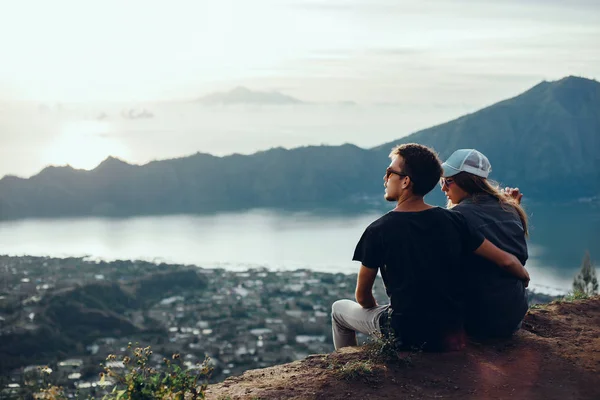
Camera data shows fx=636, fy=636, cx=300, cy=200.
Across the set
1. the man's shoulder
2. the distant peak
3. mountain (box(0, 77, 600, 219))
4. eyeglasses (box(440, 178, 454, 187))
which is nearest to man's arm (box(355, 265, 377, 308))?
the man's shoulder

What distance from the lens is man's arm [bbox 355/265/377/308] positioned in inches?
146

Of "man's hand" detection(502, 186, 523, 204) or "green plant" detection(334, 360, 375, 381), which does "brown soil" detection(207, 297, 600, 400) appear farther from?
"man's hand" detection(502, 186, 523, 204)

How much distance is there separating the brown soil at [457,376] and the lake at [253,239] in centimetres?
3396

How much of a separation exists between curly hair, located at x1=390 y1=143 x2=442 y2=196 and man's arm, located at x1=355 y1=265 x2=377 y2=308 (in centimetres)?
54

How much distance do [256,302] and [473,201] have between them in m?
29.2

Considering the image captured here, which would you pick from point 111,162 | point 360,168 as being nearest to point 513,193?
point 360,168

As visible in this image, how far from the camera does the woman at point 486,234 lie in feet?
13.2

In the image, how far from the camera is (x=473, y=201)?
4.18m

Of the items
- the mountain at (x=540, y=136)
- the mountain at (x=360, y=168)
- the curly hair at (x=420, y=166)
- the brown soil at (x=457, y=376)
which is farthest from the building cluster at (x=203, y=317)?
the mountain at (x=540, y=136)

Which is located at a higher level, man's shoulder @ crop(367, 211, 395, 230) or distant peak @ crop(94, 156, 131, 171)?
distant peak @ crop(94, 156, 131, 171)

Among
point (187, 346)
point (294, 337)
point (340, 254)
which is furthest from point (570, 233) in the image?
point (187, 346)

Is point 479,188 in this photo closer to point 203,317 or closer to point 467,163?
point 467,163

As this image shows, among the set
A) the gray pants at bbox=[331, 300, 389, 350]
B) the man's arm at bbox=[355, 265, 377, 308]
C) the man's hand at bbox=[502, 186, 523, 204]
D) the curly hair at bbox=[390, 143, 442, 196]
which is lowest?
the gray pants at bbox=[331, 300, 389, 350]

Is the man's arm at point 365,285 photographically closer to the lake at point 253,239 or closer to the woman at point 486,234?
the woman at point 486,234
